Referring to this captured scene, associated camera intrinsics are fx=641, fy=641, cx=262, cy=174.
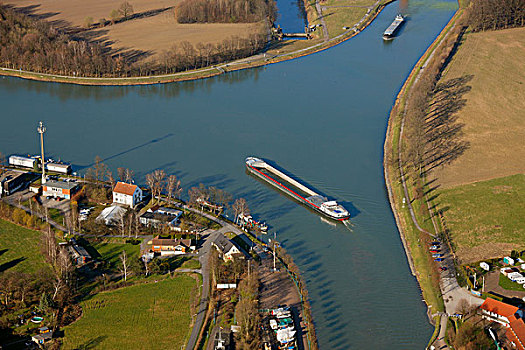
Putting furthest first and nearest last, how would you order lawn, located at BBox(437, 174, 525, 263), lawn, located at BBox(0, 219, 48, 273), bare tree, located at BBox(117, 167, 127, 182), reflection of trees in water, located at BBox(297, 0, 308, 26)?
reflection of trees in water, located at BBox(297, 0, 308, 26) < bare tree, located at BBox(117, 167, 127, 182) < lawn, located at BBox(437, 174, 525, 263) < lawn, located at BBox(0, 219, 48, 273)

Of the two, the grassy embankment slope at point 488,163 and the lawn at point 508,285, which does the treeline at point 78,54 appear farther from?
the lawn at point 508,285

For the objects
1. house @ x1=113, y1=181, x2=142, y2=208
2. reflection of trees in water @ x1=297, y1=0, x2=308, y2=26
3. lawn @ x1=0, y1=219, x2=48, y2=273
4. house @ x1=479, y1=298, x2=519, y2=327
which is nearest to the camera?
house @ x1=479, y1=298, x2=519, y2=327

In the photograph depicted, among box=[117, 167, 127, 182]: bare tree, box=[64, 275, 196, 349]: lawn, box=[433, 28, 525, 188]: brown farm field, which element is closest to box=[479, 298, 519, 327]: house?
box=[433, 28, 525, 188]: brown farm field

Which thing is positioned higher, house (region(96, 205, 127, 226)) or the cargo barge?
the cargo barge

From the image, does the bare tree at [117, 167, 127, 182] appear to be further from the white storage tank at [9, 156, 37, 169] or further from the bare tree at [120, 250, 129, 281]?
the bare tree at [120, 250, 129, 281]

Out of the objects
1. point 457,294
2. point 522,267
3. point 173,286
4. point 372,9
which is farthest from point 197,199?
point 372,9

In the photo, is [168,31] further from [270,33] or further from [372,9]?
[372,9]

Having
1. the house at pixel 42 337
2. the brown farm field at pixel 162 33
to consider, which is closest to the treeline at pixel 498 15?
the brown farm field at pixel 162 33
